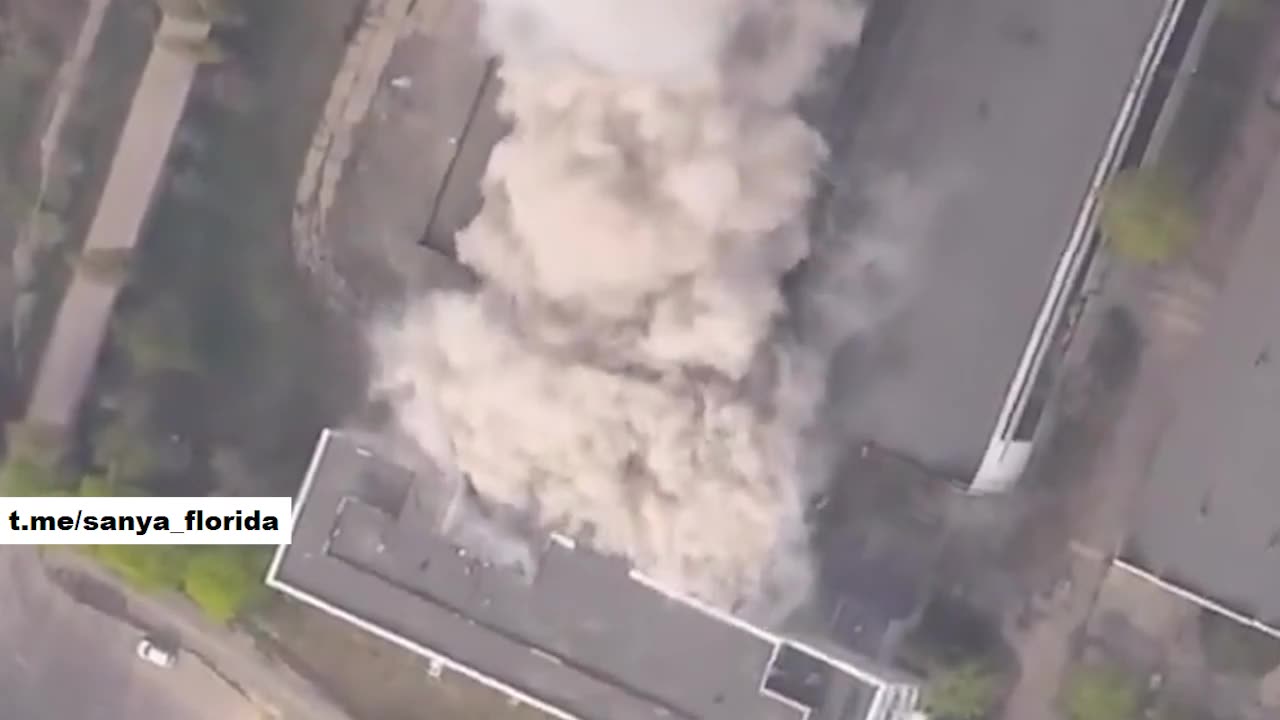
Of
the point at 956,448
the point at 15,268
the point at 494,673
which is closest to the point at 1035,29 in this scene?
the point at 956,448

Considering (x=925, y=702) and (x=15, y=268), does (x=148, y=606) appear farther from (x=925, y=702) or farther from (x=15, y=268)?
(x=925, y=702)

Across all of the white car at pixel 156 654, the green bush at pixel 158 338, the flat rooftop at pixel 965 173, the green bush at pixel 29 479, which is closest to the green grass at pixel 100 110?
the green bush at pixel 158 338

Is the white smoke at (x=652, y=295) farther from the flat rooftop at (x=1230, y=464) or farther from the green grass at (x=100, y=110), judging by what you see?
the green grass at (x=100, y=110)

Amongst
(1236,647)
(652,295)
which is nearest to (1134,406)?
(1236,647)

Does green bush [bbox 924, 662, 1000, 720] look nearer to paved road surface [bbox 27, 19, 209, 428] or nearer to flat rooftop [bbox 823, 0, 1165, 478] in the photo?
flat rooftop [bbox 823, 0, 1165, 478]

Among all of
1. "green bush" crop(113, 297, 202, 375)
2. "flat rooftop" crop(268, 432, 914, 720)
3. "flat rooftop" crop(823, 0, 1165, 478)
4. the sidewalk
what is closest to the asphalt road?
"flat rooftop" crop(268, 432, 914, 720)

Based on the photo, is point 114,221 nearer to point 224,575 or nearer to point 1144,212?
point 224,575
